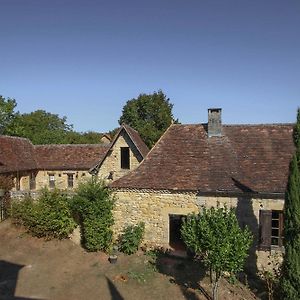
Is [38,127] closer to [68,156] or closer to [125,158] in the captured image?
[68,156]

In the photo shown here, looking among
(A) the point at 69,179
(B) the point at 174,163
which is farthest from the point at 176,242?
(A) the point at 69,179

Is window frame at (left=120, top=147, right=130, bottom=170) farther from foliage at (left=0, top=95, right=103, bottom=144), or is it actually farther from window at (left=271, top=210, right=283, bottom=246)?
foliage at (left=0, top=95, right=103, bottom=144)

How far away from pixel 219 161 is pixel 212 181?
158 centimetres

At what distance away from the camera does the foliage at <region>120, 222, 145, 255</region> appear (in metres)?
17.2

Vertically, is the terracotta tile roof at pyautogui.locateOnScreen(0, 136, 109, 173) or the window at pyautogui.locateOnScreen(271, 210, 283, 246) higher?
the terracotta tile roof at pyautogui.locateOnScreen(0, 136, 109, 173)

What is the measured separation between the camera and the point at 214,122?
19.4 metres

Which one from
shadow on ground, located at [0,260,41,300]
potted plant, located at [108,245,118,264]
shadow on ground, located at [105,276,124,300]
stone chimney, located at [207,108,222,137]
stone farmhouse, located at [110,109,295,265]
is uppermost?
stone chimney, located at [207,108,222,137]

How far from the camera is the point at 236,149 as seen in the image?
1875 cm

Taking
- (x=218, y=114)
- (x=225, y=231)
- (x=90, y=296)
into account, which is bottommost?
(x=90, y=296)

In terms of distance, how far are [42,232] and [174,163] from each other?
815cm

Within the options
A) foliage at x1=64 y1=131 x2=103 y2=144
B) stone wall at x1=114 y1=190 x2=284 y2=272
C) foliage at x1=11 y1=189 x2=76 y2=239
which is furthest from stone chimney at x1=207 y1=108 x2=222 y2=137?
foliage at x1=64 y1=131 x2=103 y2=144

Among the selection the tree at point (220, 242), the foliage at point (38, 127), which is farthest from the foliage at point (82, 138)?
the tree at point (220, 242)

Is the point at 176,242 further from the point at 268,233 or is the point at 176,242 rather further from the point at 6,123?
the point at 6,123

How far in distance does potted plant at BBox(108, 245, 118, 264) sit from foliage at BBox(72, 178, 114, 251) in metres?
0.47
